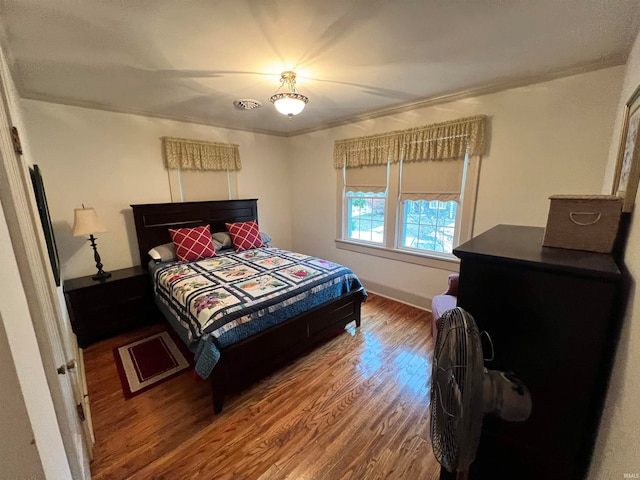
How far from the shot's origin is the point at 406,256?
3.25m

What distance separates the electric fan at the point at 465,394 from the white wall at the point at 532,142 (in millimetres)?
2202

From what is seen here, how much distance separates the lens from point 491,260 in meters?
0.86

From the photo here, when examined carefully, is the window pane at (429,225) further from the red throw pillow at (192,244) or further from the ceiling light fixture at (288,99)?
the red throw pillow at (192,244)

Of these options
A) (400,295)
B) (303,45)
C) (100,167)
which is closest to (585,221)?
(303,45)

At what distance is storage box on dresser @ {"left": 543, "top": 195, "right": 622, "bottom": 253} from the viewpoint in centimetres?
83

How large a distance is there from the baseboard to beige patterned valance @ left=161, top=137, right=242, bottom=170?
8.49 ft

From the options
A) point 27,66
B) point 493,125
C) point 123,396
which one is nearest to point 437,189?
point 493,125

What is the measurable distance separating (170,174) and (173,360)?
2.19 metres

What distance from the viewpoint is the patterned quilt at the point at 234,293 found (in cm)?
178

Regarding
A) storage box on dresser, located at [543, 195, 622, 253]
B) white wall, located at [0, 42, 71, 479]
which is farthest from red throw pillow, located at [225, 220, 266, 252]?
storage box on dresser, located at [543, 195, 622, 253]

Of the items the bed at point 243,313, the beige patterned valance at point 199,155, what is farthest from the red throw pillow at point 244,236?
the beige patterned valance at point 199,155

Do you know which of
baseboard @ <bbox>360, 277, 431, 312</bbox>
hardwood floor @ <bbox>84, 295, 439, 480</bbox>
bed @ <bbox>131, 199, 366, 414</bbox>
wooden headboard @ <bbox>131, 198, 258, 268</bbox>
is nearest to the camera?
hardwood floor @ <bbox>84, 295, 439, 480</bbox>

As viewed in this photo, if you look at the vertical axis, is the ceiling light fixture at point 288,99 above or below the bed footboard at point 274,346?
above

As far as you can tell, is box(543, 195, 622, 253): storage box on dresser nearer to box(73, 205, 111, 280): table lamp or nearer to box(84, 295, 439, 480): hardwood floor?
box(84, 295, 439, 480): hardwood floor
